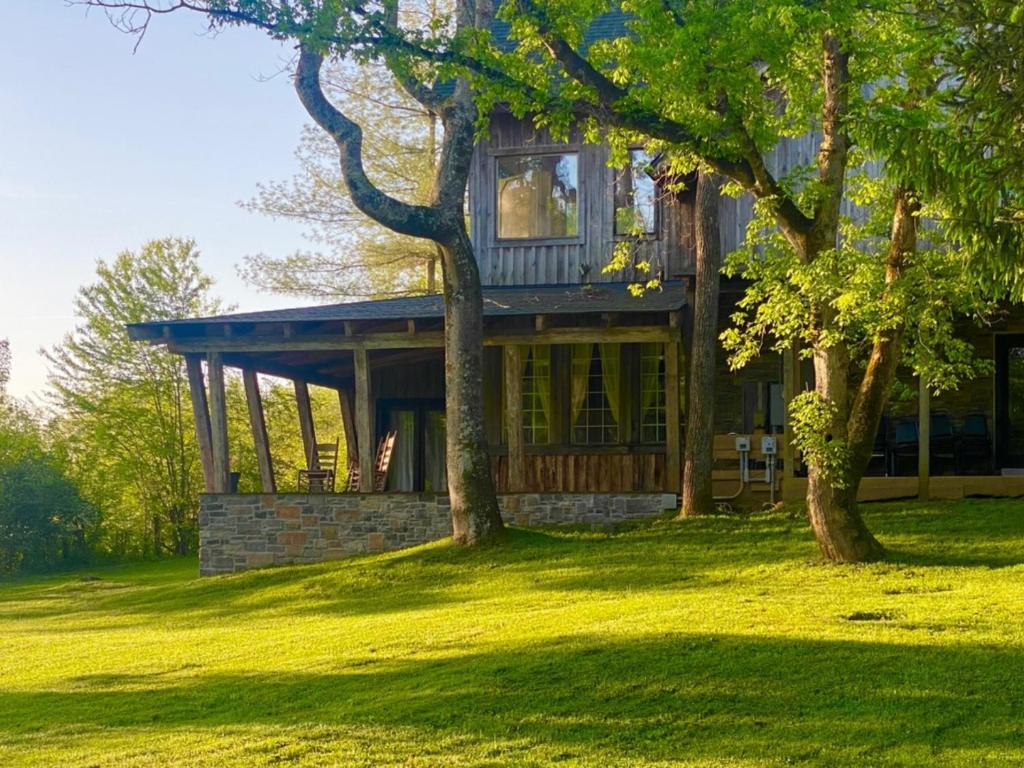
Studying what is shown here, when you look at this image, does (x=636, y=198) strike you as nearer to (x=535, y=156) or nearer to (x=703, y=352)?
(x=535, y=156)

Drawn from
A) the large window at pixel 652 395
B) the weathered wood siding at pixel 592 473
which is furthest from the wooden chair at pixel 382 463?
the large window at pixel 652 395

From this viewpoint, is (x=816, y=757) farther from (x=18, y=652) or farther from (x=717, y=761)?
(x=18, y=652)

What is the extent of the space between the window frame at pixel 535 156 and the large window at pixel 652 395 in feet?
6.88

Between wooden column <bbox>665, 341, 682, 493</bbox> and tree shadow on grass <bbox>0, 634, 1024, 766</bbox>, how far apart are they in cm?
778

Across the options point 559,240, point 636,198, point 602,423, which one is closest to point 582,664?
point 602,423

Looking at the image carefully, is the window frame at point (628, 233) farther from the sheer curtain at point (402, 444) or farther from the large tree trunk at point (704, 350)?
the sheer curtain at point (402, 444)

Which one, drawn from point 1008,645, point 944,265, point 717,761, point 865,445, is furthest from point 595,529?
point 717,761

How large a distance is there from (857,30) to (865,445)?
12.3 ft

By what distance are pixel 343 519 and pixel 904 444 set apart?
772 centimetres

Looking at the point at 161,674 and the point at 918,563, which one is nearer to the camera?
the point at 161,674

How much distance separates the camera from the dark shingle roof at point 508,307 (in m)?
16.3

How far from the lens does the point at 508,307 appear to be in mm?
16781

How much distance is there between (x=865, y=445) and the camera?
11.6 metres

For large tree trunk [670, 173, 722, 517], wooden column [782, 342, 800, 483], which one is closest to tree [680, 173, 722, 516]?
large tree trunk [670, 173, 722, 517]
